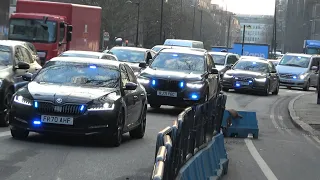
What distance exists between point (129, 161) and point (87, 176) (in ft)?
4.85

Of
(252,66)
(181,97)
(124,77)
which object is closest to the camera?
(124,77)

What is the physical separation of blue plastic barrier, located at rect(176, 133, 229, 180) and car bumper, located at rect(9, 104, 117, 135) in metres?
1.86

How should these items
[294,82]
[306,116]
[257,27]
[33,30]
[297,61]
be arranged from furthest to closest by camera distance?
[257,27] < [297,61] < [294,82] < [33,30] < [306,116]

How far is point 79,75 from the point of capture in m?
11.8

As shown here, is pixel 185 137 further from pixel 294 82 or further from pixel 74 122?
pixel 294 82

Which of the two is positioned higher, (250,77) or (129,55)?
(129,55)

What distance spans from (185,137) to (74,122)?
377cm

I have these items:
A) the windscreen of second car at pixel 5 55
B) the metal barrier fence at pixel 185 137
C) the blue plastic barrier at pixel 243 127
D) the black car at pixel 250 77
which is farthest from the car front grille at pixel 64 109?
the black car at pixel 250 77

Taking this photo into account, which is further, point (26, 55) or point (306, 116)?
point (306, 116)

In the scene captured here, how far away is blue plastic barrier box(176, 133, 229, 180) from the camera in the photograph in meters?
6.53

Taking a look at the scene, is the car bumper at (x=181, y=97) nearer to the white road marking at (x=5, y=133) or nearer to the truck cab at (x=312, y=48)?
the white road marking at (x=5, y=133)

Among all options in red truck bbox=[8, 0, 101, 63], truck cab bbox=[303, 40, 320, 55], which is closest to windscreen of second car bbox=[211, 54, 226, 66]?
red truck bbox=[8, 0, 101, 63]

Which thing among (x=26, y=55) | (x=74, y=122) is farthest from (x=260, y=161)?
(x=26, y=55)

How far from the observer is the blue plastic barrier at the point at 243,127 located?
1417cm
